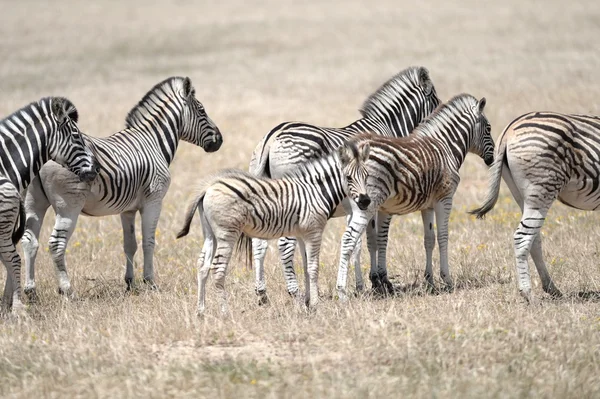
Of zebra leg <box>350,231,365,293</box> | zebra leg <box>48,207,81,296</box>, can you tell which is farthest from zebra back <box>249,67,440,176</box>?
zebra leg <box>48,207,81,296</box>

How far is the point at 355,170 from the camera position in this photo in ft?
29.2

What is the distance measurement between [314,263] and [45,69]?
3200 centimetres

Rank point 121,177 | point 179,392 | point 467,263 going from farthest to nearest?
point 467,263 < point 121,177 < point 179,392

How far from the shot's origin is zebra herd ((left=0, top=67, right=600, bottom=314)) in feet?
28.4

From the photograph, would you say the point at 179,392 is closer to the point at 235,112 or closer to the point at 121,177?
the point at 121,177

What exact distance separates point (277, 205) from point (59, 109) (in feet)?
9.49

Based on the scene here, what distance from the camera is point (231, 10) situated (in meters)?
54.3

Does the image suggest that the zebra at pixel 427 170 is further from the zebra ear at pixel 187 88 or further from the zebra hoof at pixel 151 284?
the zebra ear at pixel 187 88

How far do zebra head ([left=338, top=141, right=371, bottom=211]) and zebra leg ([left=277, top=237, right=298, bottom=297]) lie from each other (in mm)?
1204

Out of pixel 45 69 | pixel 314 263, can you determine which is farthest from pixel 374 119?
pixel 45 69

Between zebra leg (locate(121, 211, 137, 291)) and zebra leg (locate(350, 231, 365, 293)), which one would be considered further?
zebra leg (locate(121, 211, 137, 291))

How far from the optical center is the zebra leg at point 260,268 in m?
9.50

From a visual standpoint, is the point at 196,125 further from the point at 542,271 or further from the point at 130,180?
the point at 542,271

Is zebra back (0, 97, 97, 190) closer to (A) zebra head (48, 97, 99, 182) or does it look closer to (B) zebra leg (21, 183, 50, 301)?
(A) zebra head (48, 97, 99, 182)
